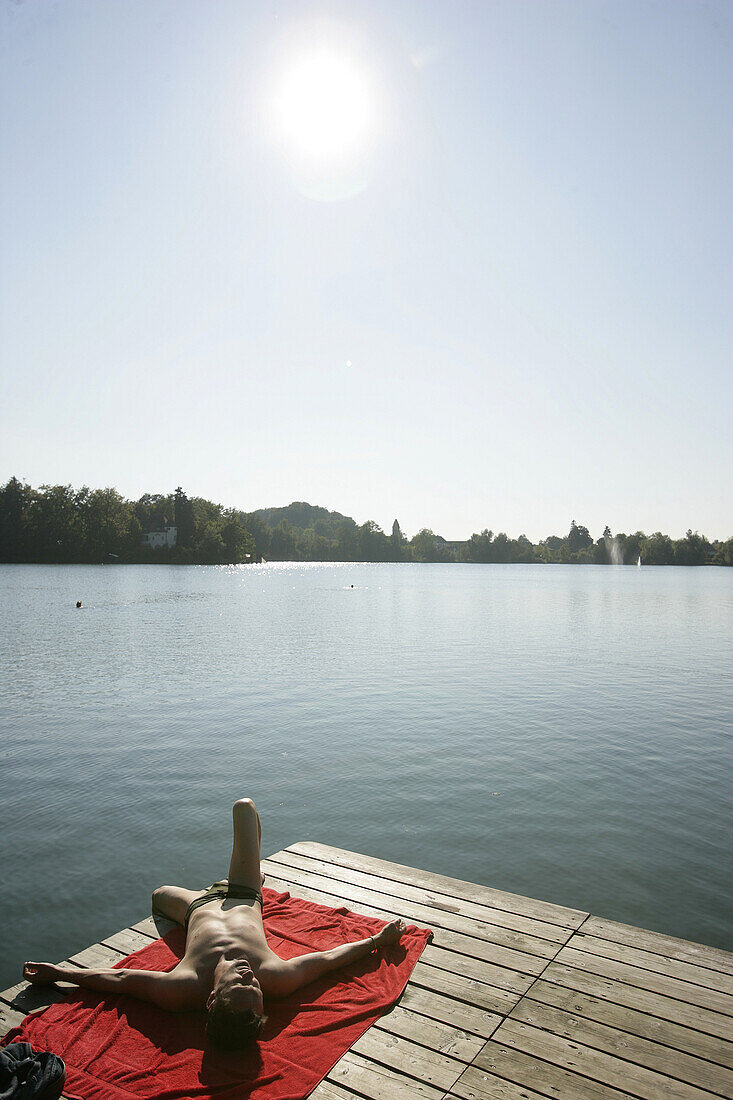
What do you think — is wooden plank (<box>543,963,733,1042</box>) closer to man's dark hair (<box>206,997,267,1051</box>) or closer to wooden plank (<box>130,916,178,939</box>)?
man's dark hair (<box>206,997,267,1051</box>)

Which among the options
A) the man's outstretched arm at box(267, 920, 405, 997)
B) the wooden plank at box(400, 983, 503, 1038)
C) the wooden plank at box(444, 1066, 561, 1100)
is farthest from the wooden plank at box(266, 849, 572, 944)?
the wooden plank at box(444, 1066, 561, 1100)

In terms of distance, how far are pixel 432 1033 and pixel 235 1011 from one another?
135cm

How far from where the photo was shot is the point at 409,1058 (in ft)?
14.5

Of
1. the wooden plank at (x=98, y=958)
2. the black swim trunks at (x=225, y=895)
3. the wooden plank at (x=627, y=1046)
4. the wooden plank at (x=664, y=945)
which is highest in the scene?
the black swim trunks at (x=225, y=895)

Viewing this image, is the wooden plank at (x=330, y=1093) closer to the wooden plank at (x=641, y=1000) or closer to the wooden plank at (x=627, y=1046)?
the wooden plank at (x=627, y=1046)

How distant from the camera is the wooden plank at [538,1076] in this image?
409cm

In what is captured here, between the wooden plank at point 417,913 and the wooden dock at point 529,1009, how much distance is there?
18mm

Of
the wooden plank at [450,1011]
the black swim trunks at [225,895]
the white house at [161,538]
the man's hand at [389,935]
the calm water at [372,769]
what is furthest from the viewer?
the white house at [161,538]

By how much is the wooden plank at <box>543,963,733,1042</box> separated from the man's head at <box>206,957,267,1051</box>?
2.22 meters

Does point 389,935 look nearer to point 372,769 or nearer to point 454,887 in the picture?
point 454,887

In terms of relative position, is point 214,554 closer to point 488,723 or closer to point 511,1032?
point 488,723

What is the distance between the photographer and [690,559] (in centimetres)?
19812

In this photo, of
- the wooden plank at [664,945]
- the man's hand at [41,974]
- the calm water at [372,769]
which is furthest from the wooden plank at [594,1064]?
the calm water at [372,769]

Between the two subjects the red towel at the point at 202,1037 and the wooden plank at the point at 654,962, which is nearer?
the red towel at the point at 202,1037
